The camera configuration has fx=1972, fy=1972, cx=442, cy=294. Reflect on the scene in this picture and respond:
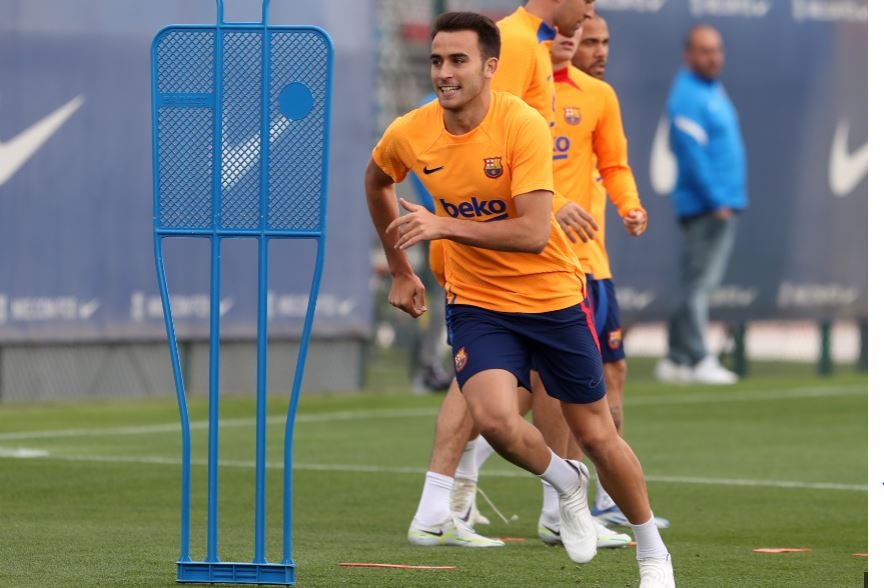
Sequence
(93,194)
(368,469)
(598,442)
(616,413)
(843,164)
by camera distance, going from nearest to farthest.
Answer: (598,442), (616,413), (368,469), (93,194), (843,164)

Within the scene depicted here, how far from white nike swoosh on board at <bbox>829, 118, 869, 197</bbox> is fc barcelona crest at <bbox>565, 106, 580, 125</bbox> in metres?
11.6

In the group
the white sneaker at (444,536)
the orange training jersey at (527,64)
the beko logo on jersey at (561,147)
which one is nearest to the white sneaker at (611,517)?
the white sneaker at (444,536)

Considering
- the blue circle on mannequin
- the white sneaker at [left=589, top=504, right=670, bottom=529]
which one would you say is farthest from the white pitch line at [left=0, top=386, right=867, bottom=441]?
the blue circle on mannequin

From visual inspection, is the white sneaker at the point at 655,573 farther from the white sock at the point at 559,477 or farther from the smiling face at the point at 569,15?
the smiling face at the point at 569,15

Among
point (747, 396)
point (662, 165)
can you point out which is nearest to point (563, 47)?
point (747, 396)

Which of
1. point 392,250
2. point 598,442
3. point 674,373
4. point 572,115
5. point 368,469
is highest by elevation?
point 572,115

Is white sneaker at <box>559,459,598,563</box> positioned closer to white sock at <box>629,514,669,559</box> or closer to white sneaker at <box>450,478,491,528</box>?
white sock at <box>629,514,669,559</box>

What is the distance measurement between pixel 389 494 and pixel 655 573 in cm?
367

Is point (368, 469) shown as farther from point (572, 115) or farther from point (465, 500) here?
point (572, 115)

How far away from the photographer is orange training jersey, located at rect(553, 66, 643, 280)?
29.0 ft

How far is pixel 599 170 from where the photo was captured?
9078 mm

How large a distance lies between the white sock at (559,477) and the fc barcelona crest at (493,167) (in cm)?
106

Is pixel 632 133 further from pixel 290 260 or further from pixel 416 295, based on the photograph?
pixel 416 295
